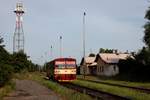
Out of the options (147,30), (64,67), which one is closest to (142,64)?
(147,30)

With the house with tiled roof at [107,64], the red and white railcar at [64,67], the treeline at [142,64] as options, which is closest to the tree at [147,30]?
the treeline at [142,64]

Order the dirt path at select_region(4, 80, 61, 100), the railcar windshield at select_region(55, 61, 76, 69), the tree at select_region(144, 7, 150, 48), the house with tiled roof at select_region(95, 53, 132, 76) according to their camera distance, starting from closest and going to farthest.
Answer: the dirt path at select_region(4, 80, 61, 100) → the railcar windshield at select_region(55, 61, 76, 69) → the tree at select_region(144, 7, 150, 48) → the house with tiled roof at select_region(95, 53, 132, 76)

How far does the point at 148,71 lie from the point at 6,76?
3587cm

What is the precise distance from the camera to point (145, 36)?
6219cm

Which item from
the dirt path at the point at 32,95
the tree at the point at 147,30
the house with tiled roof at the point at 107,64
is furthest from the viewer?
the house with tiled roof at the point at 107,64

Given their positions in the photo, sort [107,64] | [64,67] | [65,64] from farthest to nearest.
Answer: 1. [107,64]
2. [64,67]
3. [65,64]

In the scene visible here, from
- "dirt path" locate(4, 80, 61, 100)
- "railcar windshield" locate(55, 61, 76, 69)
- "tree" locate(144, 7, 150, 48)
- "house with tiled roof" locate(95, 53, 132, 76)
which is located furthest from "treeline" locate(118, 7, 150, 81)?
"dirt path" locate(4, 80, 61, 100)

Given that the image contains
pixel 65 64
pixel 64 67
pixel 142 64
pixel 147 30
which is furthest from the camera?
pixel 142 64

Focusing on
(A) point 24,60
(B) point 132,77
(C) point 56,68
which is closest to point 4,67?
(C) point 56,68

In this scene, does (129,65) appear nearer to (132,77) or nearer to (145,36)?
(132,77)

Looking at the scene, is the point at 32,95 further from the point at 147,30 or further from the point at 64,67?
the point at 147,30

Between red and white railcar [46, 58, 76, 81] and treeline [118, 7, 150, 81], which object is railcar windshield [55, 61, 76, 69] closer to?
red and white railcar [46, 58, 76, 81]

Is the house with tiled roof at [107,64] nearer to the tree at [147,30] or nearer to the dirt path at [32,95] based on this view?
the tree at [147,30]

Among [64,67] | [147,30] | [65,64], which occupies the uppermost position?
[147,30]
